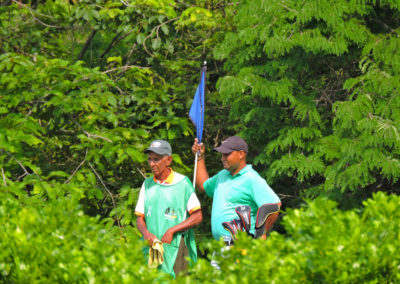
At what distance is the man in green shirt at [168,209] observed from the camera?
18.1 feet

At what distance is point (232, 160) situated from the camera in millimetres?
5570

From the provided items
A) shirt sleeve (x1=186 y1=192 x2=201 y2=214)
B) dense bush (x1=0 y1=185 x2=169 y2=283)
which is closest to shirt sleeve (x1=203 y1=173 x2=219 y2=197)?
shirt sleeve (x1=186 y1=192 x2=201 y2=214)

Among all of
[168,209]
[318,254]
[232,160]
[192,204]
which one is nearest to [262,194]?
[232,160]

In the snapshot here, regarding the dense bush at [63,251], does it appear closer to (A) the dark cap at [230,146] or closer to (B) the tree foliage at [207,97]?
(B) the tree foliage at [207,97]

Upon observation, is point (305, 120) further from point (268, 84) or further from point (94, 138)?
point (94, 138)

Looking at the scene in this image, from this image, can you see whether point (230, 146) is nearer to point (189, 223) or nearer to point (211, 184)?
point (211, 184)

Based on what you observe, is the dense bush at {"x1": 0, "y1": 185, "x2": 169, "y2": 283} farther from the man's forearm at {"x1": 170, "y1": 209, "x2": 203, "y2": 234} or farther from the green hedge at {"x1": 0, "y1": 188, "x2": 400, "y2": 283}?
the man's forearm at {"x1": 170, "y1": 209, "x2": 203, "y2": 234}

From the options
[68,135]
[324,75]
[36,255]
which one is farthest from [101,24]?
[36,255]

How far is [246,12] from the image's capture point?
7.73 m

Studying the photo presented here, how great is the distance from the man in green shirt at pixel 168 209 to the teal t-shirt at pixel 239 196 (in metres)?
0.18

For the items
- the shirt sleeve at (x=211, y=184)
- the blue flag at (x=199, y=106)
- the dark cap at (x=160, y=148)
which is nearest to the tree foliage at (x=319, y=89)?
the blue flag at (x=199, y=106)

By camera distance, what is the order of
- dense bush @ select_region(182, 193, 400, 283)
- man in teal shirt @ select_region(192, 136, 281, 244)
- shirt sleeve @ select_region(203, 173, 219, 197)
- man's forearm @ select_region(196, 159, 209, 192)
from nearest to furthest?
dense bush @ select_region(182, 193, 400, 283)
man in teal shirt @ select_region(192, 136, 281, 244)
shirt sleeve @ select_region(203, 173, 219, 197)
man's forearm @ select_region(196, 159, 209, 192)

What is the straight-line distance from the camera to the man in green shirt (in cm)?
553

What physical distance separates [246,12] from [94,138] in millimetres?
2367
